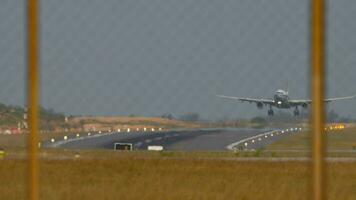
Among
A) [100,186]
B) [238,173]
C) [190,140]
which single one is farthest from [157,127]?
[100,186]

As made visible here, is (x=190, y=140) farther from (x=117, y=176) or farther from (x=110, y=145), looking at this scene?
(x=117, y=176)

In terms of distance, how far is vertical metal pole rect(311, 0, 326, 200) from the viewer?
15.8 ft

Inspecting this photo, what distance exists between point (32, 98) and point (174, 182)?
503 inches

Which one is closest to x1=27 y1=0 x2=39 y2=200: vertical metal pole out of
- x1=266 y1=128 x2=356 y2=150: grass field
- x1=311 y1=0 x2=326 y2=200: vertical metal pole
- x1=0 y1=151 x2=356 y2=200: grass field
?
x1=311 y1=0 x2=326 y2=200: vertical metal pole

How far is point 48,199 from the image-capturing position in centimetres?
1348

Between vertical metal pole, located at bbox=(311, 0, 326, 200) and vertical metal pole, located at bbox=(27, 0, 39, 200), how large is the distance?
1.81 meters

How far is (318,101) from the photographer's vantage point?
484cm

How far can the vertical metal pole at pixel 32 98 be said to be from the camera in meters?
5.59

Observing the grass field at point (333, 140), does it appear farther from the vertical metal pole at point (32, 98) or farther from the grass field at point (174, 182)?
the vertical metal pole at point (32, 98)

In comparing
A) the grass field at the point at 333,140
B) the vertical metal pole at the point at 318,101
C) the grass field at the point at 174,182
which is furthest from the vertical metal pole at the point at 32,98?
the grass field at the point at 333,140

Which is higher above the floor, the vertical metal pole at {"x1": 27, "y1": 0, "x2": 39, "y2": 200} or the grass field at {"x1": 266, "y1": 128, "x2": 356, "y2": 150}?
the vertical metal pole at {"x1": 27, "y1": 0, "x2": 39, "y2": 200}

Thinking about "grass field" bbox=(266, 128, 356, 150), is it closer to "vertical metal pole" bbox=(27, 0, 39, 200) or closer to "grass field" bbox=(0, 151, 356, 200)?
"grass field" bbox=(0, 151, 356, 200)

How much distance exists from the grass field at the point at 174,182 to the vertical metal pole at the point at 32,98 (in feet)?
18.6

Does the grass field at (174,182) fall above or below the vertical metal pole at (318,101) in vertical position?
below
